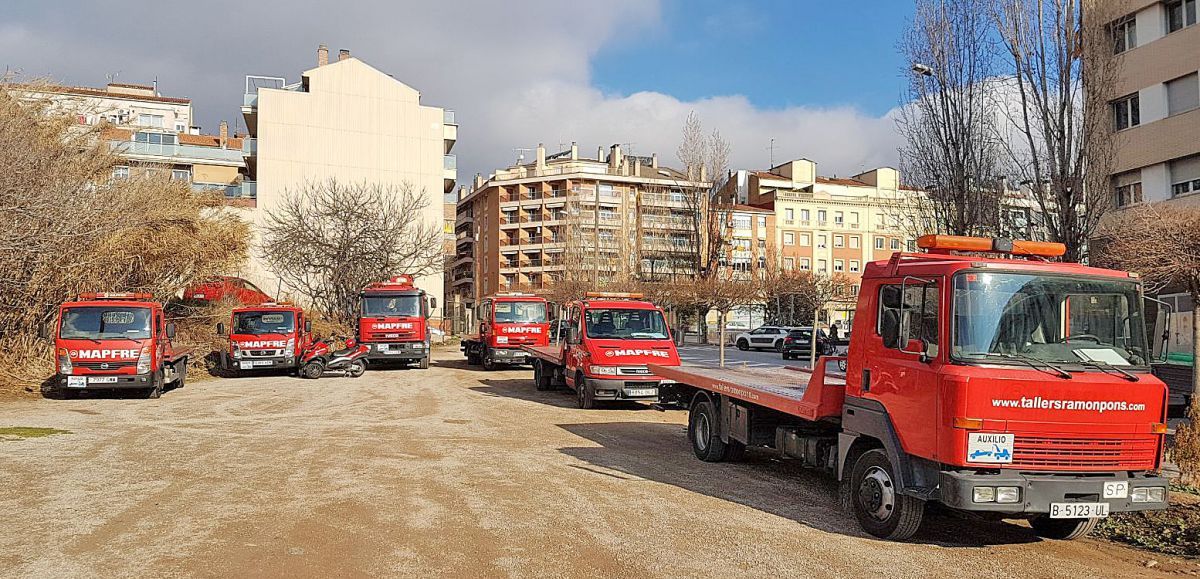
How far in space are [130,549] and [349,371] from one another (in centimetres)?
1911

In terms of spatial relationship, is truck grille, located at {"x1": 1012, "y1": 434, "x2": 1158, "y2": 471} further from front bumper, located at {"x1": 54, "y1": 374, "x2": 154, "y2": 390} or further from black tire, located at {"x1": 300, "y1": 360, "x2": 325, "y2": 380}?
black tire, located at {"x1": 300, "y1": 360, "x2": 325, "y2": 380}

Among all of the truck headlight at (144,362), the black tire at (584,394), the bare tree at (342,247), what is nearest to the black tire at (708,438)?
the black tire at (584,394)

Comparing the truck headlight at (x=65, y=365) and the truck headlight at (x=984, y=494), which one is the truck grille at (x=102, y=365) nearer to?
the truck headlight at (x=65, y=365)

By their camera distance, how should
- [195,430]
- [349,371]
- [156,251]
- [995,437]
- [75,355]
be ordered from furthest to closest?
[156,251] → [349,371] → [75,355] → [195,430] → [995,437]

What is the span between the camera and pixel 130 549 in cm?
646

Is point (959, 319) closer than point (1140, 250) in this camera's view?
Yes

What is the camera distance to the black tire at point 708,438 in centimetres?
1070

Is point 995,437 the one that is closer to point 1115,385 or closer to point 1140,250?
point 1115,385

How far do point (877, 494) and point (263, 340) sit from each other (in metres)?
21.2

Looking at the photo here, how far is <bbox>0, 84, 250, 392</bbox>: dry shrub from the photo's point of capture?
19719mm

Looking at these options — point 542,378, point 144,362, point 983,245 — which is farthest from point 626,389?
point 144,362

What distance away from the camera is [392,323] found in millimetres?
26875

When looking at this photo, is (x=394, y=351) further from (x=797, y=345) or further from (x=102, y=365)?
(x=797, y=345)

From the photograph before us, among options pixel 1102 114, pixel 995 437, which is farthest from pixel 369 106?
pixel 995 437
